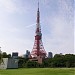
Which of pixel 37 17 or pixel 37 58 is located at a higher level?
pixel 37 17

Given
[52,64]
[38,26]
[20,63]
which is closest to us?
[52,64]

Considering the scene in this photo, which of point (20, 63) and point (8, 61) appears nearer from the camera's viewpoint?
point (8, 61)

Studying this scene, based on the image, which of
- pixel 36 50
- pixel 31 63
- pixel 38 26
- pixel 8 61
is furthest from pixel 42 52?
pixel 8 61

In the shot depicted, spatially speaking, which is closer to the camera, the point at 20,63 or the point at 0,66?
the point at 0,66

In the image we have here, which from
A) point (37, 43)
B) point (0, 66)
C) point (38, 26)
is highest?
point (38, 26)

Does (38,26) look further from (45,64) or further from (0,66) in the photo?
(0,66)

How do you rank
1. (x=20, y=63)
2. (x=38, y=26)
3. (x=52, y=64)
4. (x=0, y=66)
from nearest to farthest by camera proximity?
Answer: (x=0, y=66)
(x=52, y=64)
(x=20, y=63)
(x=38, y=26)

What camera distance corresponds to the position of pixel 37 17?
106 meters

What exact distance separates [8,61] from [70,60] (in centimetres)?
2381

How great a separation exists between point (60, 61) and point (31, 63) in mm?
10977

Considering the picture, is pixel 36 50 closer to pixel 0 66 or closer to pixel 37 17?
pixel 37 17

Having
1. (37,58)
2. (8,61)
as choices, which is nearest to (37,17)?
(37,58)

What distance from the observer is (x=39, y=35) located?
105125 mm

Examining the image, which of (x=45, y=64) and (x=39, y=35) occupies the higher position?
(x=39, y=35)
